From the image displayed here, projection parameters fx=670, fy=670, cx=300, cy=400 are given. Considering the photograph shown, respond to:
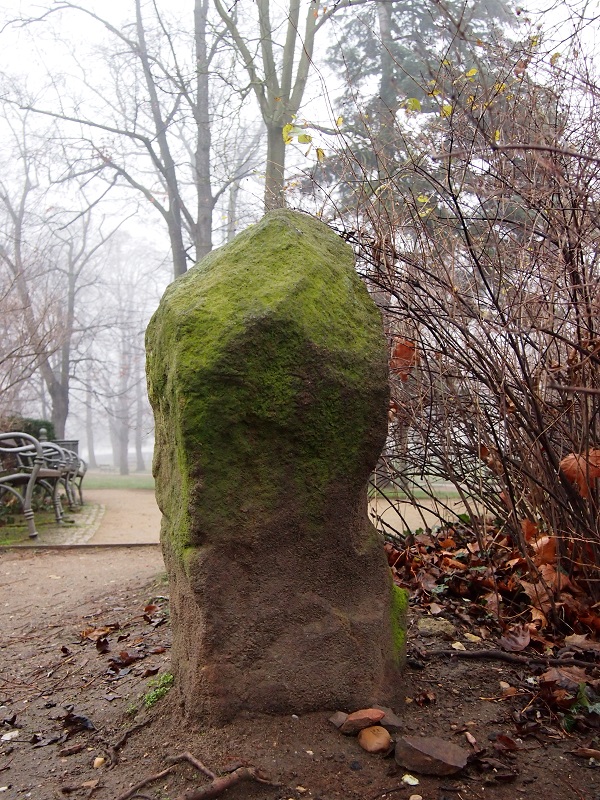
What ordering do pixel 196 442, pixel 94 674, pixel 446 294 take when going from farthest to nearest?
pixel 446 294 < pixel 94 674 < pixel 196 442

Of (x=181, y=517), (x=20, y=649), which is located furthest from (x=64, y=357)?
(x=181, y=517)

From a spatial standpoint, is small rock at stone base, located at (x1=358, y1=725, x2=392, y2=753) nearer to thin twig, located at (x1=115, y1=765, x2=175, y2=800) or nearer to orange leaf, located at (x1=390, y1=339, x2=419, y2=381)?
thin twig, located at (x1=115, y1=765, x2=175, y2=800)

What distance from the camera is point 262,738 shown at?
209cm

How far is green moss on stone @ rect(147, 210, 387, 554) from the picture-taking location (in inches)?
82.6

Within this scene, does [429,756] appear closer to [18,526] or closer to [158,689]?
[158,689]

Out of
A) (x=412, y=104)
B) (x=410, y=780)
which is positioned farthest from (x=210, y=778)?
(x=412, y=104)

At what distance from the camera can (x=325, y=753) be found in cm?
205

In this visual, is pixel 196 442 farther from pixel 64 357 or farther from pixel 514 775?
pixel 64 357

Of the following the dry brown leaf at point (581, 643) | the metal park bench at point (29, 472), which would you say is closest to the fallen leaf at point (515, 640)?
the dry brown leaf at point (581, 643)

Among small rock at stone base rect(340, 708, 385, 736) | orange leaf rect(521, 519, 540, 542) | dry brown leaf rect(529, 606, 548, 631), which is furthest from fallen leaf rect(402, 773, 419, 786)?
orange leaf rect(521, 519, 540, 542)

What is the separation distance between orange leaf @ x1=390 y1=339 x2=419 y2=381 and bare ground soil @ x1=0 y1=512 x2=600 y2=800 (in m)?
1.20

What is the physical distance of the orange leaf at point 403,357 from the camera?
333 cm

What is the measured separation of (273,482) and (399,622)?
0.79 metres

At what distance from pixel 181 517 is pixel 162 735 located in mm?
725
